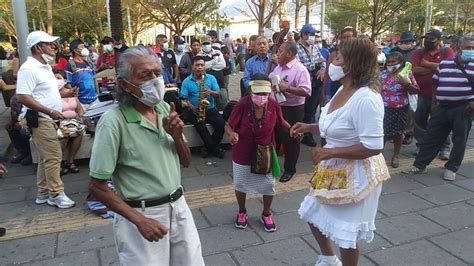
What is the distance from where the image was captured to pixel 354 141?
245 cm

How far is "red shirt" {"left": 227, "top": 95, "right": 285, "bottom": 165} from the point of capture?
12.9 ft

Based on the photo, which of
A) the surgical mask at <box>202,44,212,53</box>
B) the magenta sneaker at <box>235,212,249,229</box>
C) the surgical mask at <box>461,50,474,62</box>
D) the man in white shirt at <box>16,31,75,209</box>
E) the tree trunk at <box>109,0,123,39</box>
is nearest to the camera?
the magenta sneaker at <box>235,212,249,229</box>

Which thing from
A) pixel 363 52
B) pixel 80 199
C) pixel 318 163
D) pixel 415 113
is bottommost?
pixel 80 199

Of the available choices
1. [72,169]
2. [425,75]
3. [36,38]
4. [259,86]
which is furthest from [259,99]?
[425,75]

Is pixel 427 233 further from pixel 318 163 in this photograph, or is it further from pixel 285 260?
pixel 318 163

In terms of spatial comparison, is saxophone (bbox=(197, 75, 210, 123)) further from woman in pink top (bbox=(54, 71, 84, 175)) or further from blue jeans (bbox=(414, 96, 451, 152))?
blue jeans (bbox=(414, 96, 451, 152))

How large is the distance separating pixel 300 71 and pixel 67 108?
3295mm

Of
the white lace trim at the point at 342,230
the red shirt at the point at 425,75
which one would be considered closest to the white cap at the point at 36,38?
the white lace trim at the point at 342,230

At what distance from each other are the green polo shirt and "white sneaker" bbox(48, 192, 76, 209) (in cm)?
Result: 291

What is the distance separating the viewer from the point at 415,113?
681 centimetres

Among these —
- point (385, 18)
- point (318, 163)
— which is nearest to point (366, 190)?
point (318, 163)

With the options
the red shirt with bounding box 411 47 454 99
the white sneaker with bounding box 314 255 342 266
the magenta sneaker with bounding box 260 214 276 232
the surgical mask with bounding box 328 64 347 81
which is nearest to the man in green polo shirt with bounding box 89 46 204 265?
the surgical mask with bounding box 328 64 347 81

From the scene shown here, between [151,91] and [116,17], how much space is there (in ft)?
27.9

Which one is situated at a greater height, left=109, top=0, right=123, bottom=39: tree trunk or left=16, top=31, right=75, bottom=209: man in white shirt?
left=109, top=0, right=123, bottom=39: tree trunk
